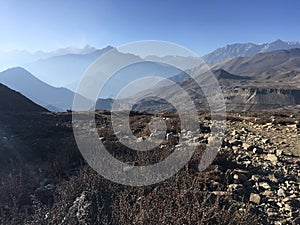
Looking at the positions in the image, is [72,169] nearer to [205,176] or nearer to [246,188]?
[205,176]

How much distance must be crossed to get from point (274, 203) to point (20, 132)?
12.4 m

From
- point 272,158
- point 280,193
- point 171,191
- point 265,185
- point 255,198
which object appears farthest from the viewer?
point 272,158

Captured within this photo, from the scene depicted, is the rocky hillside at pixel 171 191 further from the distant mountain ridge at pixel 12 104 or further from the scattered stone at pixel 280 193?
the distant mountain ridge at pixel 12 104

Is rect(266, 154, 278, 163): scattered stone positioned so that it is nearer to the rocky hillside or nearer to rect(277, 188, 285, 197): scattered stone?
the rocky hillside

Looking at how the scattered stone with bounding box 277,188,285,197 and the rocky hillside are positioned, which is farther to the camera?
the scattered stone with bounding box 277,188,285,197

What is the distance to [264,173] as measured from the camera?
7.25 meters

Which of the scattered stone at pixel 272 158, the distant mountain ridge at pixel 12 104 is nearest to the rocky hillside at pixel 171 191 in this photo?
the scattered stone at pixel 272 158

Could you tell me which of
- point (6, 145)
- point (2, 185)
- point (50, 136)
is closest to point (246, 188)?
point (2, 185)

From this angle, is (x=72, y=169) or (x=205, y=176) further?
(x=72, y=169)

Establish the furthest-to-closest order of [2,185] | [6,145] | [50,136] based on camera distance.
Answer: [50,136] → [6,145] → [2,185]

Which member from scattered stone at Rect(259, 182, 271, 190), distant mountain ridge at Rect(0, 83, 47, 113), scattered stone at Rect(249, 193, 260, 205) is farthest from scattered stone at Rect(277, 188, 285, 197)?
distant mountain ridge at Rect(0, 83, 47, 113)

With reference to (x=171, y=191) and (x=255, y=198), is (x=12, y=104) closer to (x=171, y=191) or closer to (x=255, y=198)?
(x=171, y=191)

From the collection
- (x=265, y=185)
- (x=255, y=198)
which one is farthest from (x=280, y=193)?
(x=255, y=198)

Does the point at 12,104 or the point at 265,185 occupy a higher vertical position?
the point at 12,104
